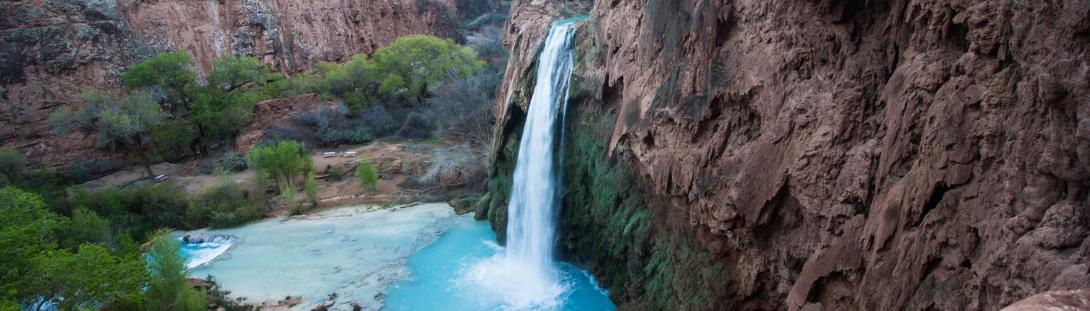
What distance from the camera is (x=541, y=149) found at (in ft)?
45.0

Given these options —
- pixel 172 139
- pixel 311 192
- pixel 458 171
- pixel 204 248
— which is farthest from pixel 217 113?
pixel 458 171

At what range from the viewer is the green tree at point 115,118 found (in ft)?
78.0

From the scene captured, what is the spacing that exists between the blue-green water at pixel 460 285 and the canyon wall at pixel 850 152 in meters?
1.22

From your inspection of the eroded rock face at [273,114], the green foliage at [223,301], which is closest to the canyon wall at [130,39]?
the eroded rock face at [273,114]

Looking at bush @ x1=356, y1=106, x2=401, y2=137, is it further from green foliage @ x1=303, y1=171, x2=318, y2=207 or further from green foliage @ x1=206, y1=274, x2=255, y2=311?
green foliage @ x1=206, y1=274, x2=255, y2=311

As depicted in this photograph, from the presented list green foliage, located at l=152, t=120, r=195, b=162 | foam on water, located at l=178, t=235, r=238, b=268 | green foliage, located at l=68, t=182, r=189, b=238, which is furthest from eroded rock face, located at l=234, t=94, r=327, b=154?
foam on water, located at l=178, t=235, r=238, b=268

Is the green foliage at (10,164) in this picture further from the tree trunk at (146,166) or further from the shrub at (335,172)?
the shrub at (335,172)

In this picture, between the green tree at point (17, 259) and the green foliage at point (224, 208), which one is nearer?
the green tree at point (17, 259)

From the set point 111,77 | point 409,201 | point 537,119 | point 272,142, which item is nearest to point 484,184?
point 409,201

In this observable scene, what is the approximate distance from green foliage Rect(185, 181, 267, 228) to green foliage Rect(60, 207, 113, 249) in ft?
9.38

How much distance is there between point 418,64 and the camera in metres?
32.0

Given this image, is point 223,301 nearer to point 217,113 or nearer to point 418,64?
point 217,113

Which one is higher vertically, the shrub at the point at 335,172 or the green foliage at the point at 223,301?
the shrub at the point at 335,172

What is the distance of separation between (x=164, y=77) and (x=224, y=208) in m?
10.8
